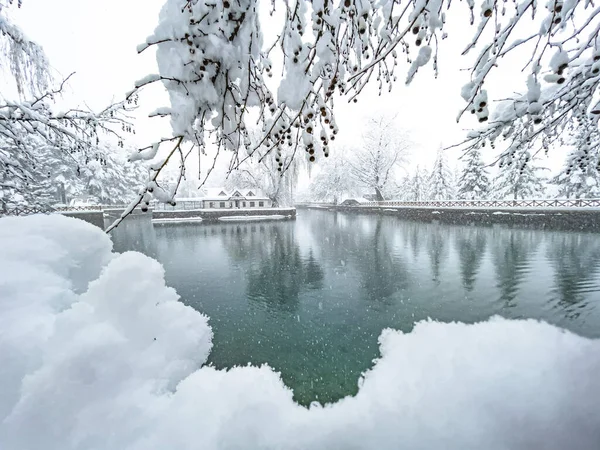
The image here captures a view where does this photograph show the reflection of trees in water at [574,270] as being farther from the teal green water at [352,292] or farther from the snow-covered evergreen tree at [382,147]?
the snow-covered evergreen tree at [382,147]

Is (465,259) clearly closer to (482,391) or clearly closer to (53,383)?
(482,391)

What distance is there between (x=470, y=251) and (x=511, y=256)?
1.94 m

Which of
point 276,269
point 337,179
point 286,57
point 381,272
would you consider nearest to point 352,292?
point 381,272

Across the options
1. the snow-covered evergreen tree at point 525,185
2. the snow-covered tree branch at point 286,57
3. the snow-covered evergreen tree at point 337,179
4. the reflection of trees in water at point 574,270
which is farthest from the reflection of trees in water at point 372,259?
the snow-covered evergreen tree at point 337,179

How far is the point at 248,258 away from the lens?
15.7 metres

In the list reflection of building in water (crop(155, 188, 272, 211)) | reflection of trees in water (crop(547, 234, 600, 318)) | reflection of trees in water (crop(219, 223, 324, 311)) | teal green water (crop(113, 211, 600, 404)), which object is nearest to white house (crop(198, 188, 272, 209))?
reflection of building in water (crop(155, 188, 272, 211))

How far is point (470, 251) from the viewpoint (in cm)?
1570

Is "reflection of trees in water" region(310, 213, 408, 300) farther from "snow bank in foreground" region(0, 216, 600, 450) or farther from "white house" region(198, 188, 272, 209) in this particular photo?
"white house" region(198, 188, 272, 209)

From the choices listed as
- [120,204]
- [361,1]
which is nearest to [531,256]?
[361,1]

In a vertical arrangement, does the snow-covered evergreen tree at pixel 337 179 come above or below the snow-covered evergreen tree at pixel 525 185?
above

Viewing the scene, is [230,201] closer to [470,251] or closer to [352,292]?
[470,251]

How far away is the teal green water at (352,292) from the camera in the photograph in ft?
20.4

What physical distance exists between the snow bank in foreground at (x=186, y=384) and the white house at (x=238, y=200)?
1525 inches

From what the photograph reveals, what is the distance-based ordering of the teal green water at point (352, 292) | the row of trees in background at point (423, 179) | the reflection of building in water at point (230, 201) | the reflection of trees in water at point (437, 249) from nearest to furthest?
the teal green water at point (352, 292), the reflection of trees in water at point (437, 249), the row of trees in background at point (423, 179), the reflection of building in water at point (230, 201)
